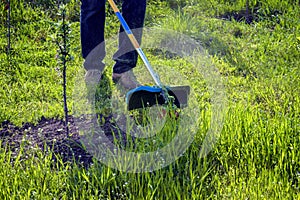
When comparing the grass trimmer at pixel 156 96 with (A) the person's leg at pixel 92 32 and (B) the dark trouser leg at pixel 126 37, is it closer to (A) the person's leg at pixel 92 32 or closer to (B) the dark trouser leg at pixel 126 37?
(B) the dark trouser leg at pixel 126 37

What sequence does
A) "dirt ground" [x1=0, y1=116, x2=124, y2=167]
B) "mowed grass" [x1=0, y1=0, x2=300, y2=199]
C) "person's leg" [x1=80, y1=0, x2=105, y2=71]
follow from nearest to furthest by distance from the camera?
"mowed grass" [x1=0, y1=0, x2=300, y2=199]
"dirt ground" [x1=0, y1=116, x2=124, y2=167]
"person's leg" [x1=80, y1=0, x2=105, y2=71]

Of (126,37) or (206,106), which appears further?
(126,37)

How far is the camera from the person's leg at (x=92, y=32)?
4.45 meters

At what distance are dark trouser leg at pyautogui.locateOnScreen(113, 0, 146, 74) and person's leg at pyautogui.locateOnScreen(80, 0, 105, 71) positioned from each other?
158 mm

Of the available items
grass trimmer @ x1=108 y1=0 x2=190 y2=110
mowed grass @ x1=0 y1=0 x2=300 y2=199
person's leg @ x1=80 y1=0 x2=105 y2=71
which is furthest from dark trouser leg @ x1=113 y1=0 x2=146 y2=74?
grass trimmer @ x1=108 y1=0 x2=190 y2=110

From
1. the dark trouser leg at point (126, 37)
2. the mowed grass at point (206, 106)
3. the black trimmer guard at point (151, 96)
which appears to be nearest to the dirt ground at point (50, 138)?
the mowed grass at point (206, 106)

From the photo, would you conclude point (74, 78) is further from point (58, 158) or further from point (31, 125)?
point (58, 158)

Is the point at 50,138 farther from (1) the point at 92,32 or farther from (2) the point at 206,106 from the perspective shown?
(1) the point at 92,32

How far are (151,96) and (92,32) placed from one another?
1.06m

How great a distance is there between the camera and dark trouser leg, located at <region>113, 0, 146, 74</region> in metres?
4.45

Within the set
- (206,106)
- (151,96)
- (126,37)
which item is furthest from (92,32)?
(206,106)

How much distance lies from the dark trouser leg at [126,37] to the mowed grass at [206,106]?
445 mm

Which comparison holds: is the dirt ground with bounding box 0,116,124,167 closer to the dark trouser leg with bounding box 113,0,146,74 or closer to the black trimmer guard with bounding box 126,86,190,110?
the black trimmer guard with bounding box 126,86,190,110

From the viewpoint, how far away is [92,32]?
4539 millimetres
